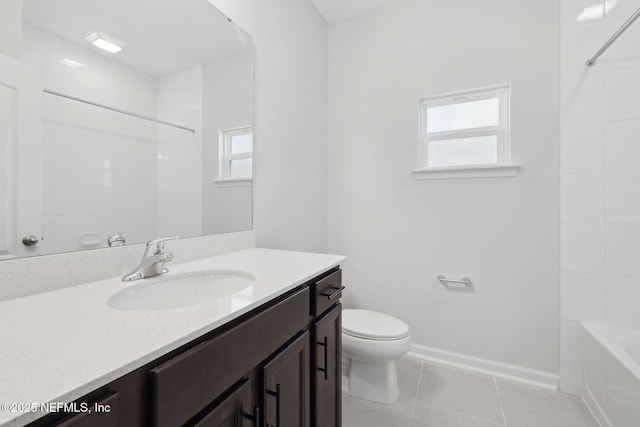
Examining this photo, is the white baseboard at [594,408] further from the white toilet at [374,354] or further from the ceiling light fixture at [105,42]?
the ceiling light fixture at [105,42]

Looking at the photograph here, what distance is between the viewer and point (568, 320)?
5.57 feet

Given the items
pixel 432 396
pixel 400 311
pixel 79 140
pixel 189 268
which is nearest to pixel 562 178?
pixel 400 311

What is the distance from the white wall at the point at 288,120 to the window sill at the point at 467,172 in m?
0.82

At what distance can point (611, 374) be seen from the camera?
4.38 feet

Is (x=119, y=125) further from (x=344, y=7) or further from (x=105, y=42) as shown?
(x=344, y=7)

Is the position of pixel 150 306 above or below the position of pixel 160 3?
below

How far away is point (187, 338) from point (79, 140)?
30.5 inches

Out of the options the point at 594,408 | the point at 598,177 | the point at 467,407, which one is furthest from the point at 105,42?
the point at 594,408

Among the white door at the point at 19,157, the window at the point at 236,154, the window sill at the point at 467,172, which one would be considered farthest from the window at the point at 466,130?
the white door at the point at 19,157

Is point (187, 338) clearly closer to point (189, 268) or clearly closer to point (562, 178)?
point (189, 268)

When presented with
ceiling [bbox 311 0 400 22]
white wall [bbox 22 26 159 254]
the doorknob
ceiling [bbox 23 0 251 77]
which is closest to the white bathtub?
white wall [bbox 22 26 159 254]

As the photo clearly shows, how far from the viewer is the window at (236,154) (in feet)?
4.68

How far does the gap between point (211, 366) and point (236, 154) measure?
1115 mm

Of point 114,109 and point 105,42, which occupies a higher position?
point 105,42
